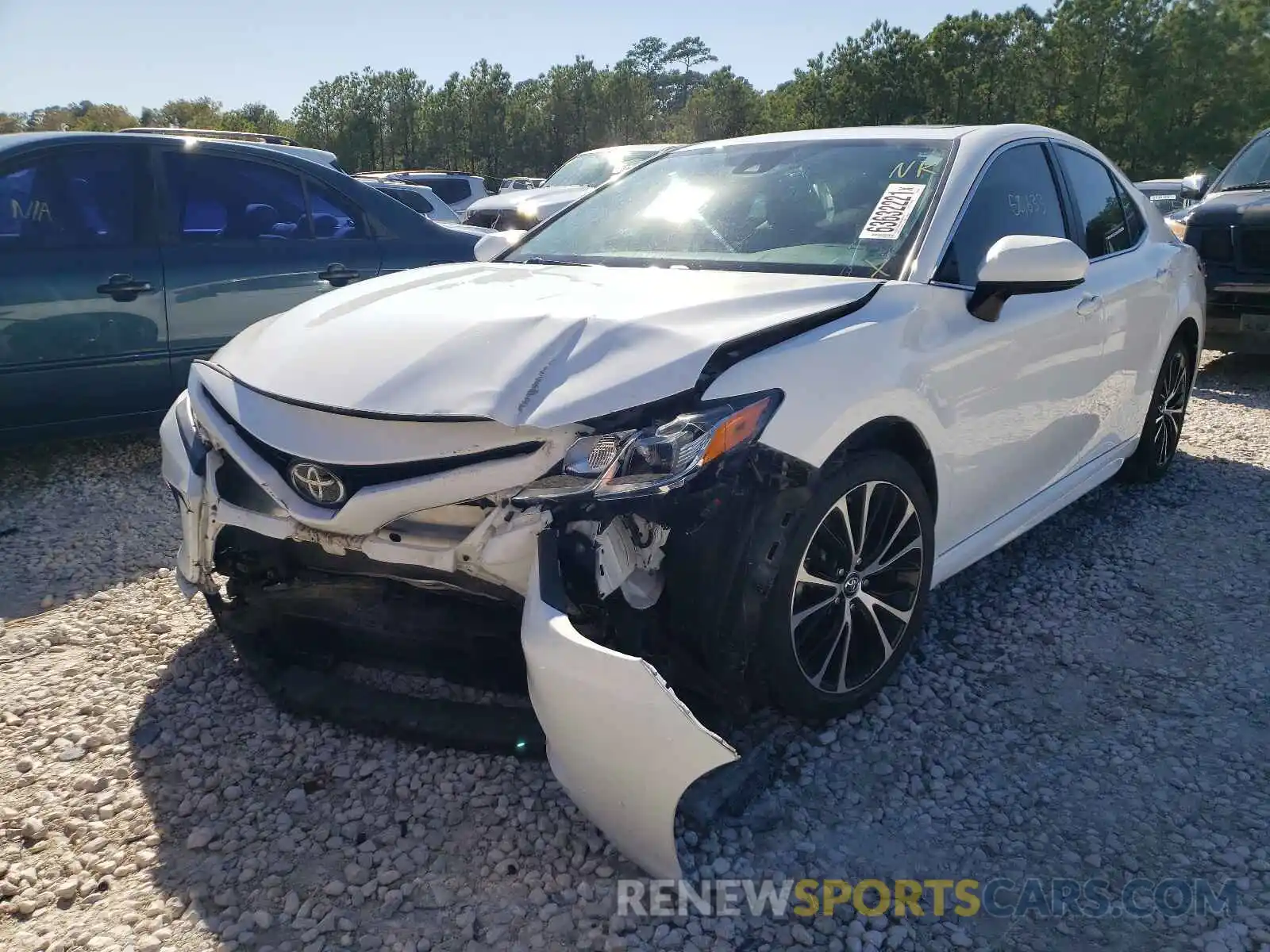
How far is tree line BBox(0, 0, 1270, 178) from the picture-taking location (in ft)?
110

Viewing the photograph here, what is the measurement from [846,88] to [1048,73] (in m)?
7.53

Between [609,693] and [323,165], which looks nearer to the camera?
[609,693]

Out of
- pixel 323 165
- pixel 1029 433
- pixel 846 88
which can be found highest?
pixel 846 88

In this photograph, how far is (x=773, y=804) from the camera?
2.43 metres

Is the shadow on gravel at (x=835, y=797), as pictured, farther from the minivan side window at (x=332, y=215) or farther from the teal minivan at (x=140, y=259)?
the minivan side window at (x=332, y=215)

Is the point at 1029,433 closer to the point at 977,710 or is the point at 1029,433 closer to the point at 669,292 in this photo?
the point at 977,710

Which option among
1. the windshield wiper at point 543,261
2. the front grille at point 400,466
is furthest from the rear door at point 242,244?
the front grille at point 400,466

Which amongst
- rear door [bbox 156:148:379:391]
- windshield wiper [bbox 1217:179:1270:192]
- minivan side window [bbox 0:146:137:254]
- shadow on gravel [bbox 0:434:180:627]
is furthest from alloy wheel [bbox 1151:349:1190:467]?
minivan side window [bbox 0:146:137:254]

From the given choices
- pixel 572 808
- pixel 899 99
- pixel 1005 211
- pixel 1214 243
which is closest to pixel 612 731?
pixel 572 808

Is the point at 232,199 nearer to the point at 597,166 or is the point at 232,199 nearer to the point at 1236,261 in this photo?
the point at 1236,261

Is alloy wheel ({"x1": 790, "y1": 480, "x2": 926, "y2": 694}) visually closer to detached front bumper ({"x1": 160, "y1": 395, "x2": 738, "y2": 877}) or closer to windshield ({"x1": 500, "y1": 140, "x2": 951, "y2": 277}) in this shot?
detached front bumper ({"x1": 160, "y1": 395, "x2": 738, "y2": 877})

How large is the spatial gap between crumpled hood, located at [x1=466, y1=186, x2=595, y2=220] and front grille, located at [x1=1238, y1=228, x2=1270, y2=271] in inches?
218

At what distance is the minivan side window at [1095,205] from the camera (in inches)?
156

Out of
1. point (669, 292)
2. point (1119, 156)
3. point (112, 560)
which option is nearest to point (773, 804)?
point (669, 292)
